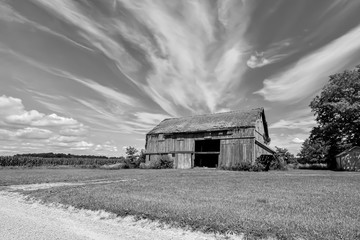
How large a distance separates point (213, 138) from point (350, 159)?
1807 cm

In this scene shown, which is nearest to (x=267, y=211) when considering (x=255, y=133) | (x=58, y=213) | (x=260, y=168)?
(x=58, y=213)

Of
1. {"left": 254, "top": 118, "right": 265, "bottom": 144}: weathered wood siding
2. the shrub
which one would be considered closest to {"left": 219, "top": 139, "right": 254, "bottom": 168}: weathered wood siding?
the shrub

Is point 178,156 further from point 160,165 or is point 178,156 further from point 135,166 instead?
point 135,166

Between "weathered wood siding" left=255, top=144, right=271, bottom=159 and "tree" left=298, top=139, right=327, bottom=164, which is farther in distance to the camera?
"tree" left=298, top=139, right=327, bottom=164

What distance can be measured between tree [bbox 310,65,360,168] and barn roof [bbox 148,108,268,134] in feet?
25.5

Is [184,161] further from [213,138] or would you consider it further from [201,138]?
[213,138]

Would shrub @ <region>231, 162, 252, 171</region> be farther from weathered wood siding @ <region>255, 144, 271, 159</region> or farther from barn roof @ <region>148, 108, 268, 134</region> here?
barn roof @ <region>148, 108, 268, 134</region>

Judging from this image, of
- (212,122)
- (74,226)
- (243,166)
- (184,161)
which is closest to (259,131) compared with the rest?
(212,122)

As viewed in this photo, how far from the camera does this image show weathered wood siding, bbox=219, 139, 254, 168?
29.9 meters

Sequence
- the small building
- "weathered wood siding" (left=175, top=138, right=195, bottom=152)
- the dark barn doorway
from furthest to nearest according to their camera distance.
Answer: the dark barn doorway
"weathered wood siding" (left=175, top=138, right=195, bottom=152)
the small building

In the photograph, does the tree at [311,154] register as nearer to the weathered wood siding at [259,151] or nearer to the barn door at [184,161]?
the weathered wood siding at [259,151]

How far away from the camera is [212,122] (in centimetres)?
3544

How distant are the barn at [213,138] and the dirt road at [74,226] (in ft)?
80.9

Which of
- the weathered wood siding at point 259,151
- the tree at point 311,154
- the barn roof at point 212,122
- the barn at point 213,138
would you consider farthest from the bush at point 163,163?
the tree at point 311,154
